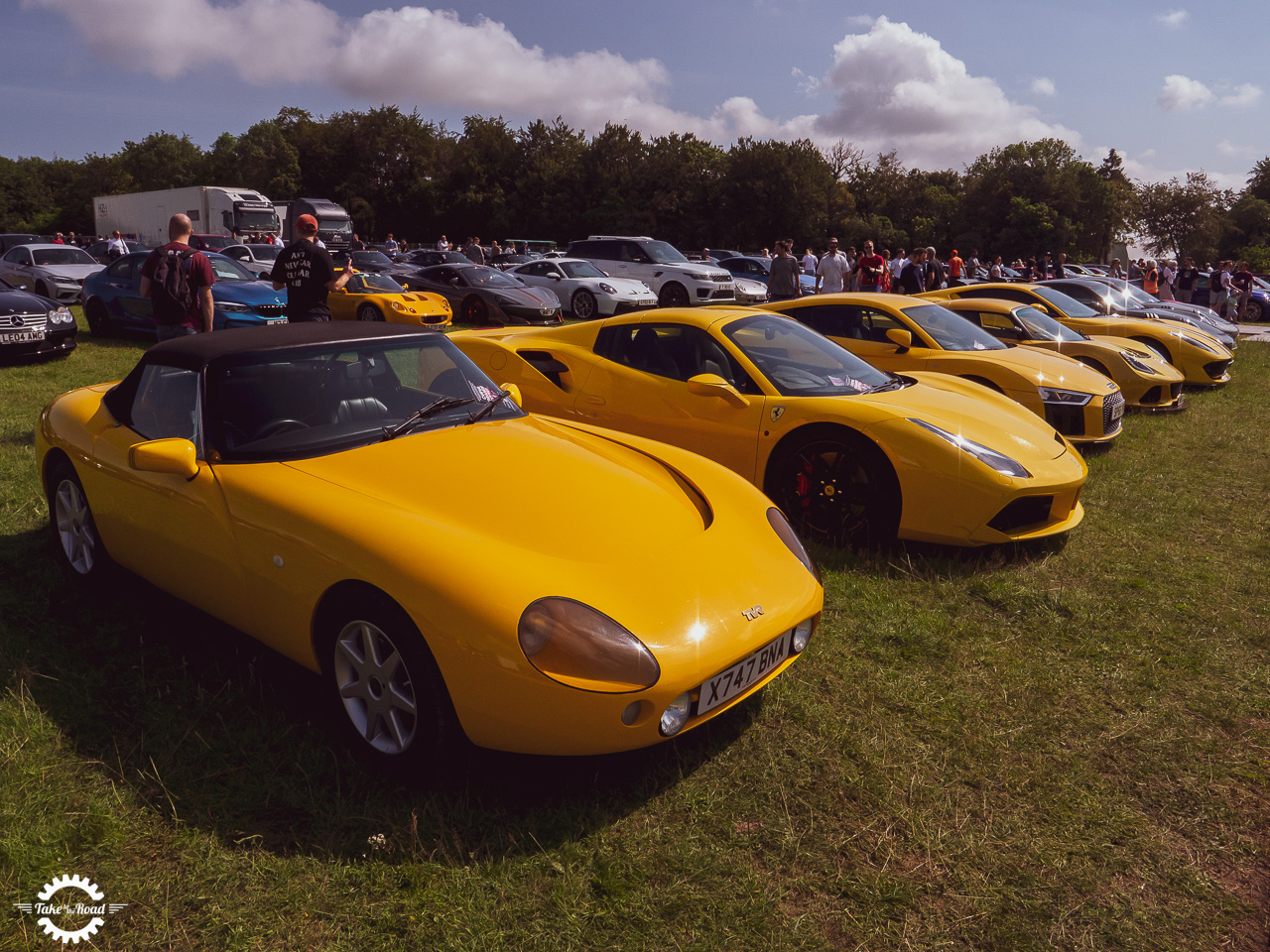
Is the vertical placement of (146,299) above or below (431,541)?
above

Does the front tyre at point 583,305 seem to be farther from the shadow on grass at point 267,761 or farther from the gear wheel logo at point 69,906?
the gear wheel logo at point 69,906

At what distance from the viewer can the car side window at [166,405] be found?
337 cm

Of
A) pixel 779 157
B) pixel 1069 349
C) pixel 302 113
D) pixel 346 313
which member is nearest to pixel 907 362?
pixel 1069 349

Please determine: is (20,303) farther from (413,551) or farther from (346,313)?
(413,551)

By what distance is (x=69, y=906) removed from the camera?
224 centimetres

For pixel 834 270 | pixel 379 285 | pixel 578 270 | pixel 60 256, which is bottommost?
pixel 379 285

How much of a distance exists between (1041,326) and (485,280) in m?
10.7

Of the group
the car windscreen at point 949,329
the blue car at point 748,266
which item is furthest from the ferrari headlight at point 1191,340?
the blue car at point 748,266

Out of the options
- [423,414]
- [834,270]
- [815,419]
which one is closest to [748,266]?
[834,270]

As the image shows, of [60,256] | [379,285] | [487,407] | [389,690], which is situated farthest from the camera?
[60,256]

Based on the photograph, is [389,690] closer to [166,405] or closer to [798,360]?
[166,405]

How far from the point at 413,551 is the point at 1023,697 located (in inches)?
97.0

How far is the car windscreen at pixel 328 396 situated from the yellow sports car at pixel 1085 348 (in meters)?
7.01

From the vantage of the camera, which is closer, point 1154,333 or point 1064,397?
point 1064,397
